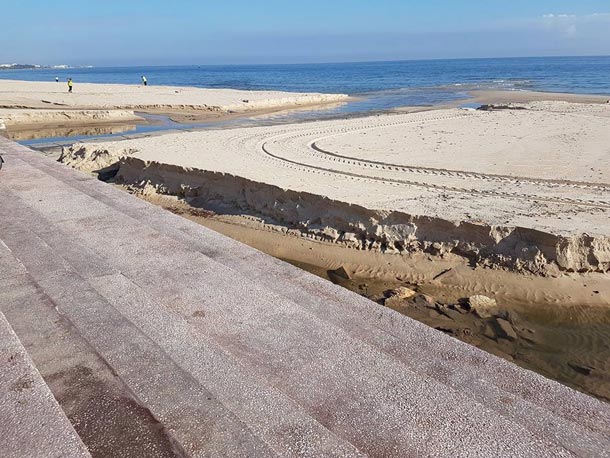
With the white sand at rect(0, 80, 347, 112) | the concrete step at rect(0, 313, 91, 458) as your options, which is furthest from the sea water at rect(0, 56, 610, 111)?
the concrete step at rect(0, 313, 91, 458)

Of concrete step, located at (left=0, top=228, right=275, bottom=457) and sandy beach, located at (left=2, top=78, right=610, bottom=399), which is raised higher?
concrete step, located at (left=0, top=228, right=275, bottom=457)

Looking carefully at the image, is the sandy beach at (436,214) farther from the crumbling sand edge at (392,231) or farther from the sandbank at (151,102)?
the sandbank at (151,102)

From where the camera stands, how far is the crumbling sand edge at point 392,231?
6238 millimetres

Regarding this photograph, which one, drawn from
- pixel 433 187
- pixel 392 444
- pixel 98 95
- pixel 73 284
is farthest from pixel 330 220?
pixel 98 95

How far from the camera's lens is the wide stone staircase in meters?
2.44

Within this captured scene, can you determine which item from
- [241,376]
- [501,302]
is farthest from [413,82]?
[241,376]

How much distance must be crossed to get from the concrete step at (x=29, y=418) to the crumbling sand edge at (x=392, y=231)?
5142mm

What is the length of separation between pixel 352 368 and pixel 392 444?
2.11 ft

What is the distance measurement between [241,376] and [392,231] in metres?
4.68

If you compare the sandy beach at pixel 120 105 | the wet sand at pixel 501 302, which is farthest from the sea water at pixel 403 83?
the wet sand at pixel 501 302

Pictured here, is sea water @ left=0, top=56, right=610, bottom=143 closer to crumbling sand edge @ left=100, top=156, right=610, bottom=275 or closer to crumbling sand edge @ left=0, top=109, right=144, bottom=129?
crumbling sand edge @ left=0, top=109, right=144, bottom=129

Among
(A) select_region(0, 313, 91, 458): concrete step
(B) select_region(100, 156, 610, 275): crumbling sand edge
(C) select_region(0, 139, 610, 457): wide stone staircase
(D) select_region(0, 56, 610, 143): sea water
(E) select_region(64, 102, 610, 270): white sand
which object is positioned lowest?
(B) select_region(100, 156, 610, 275): crumbling sand edge

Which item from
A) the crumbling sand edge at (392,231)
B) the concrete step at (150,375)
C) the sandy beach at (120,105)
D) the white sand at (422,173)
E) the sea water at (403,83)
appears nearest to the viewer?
the concrete step at (150,375)

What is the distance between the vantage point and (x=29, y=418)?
2.47 m
